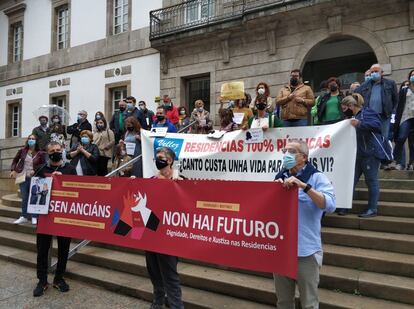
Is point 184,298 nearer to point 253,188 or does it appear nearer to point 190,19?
point 253,188

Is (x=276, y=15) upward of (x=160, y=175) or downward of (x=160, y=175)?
upward

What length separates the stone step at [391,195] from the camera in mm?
5676

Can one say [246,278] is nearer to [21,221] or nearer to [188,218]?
[188,218]

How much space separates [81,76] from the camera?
688 inches

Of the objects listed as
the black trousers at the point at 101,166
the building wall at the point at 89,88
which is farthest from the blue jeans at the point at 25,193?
the building wall at the point at 89,88

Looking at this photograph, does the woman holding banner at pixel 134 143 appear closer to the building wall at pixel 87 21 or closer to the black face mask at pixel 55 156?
the black face mask at pixel 55 156

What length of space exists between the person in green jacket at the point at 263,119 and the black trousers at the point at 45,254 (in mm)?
3077

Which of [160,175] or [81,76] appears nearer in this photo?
[160,175]

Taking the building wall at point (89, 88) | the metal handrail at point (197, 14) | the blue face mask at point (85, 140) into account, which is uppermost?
the metal handrail at point (197, 14)

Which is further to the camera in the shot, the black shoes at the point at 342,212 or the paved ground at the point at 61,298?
the black shoes at the point at 342,212

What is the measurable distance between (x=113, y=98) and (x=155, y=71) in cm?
270

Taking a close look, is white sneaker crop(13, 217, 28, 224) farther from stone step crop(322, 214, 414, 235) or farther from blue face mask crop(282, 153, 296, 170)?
blue face mask crop(282, 153, 296, 170)

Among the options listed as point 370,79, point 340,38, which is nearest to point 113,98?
point 340,38

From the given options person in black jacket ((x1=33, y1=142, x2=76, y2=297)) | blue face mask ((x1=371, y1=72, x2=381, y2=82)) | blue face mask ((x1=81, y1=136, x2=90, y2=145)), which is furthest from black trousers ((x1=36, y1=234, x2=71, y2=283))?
blue face mask ((x1=371, y1=72, x2=381, y2=82))
